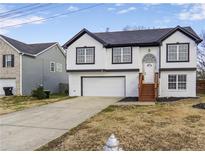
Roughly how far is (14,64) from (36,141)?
1951 centimetres

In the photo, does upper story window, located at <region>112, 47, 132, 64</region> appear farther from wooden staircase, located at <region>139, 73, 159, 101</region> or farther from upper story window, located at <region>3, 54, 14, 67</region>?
upper story window, located at <region>3, 54, 14, 67</region>

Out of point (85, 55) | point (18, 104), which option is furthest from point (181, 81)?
point (18, 104)

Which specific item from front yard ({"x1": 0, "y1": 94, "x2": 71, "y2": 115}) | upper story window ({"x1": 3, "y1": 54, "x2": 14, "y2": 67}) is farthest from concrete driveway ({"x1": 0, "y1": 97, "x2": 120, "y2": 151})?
upper story window ({"x1": 3, "y1": 54, "x2": 14, "y2": 67})

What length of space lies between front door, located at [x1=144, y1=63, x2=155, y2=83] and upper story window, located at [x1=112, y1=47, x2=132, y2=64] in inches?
55.3

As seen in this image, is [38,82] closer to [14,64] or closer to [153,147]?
[14,64]

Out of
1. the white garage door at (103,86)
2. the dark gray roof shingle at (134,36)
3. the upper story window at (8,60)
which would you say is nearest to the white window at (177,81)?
the dark gray roof shingle at (134,36)

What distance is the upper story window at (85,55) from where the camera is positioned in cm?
2233

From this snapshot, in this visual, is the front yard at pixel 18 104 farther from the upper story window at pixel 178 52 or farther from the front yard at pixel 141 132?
the upper story window at pixel 178 52

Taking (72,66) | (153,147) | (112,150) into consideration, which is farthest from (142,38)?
(112,150)

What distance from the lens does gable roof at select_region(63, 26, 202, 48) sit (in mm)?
20500

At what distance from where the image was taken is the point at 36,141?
26.0ft

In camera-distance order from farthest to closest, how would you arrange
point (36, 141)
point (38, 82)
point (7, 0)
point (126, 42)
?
point (38, 82), point (126, 42), point (36, 141), point (7, 0)

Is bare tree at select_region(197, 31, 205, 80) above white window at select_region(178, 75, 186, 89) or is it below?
above

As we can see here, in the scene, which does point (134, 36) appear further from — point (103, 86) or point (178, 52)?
point (103, 86)
